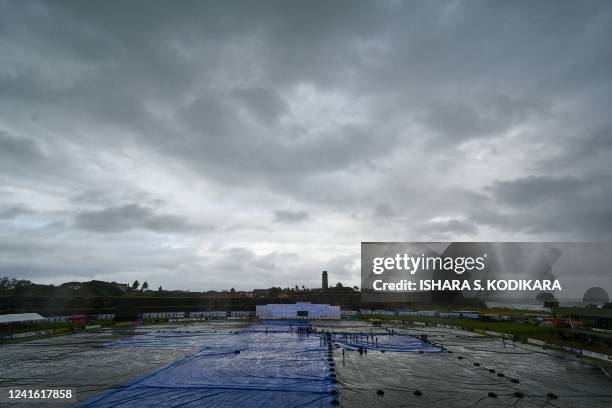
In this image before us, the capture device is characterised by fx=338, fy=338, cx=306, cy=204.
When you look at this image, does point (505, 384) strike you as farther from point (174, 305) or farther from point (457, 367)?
point (174, 305)

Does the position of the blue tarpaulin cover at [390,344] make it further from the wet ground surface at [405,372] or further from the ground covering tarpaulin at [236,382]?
the ground covering tarpaulin at [236,382]

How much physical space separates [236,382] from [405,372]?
37.5ft

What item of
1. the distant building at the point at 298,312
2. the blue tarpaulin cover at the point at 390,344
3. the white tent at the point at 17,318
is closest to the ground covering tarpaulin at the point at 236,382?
the blue tarpaulin cover at the point at 390,344

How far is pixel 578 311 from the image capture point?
152ft

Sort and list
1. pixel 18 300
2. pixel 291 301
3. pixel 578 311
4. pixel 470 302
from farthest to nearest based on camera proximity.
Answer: pixel 470 302 → pixel 291 301 → pixel 18 300 → pixel 578 311

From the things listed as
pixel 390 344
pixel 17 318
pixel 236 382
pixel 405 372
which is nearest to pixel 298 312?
pixel 390 344

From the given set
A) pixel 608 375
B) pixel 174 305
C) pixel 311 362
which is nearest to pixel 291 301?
pixel 174 305

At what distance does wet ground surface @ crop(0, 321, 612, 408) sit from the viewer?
17.6m

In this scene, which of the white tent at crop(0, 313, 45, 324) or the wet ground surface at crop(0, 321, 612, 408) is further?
the white tent at crop(0, 313, 45, 324)

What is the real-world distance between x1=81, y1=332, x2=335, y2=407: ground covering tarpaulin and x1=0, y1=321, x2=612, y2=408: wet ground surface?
1291 mm

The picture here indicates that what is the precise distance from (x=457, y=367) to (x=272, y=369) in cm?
1358

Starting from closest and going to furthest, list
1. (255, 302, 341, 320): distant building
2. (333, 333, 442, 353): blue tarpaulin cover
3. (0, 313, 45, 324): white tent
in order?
(333, 333, 442, 353): blue tarpaulin cover → (0, 313, 45, 324): white tent → (255, 302, 341, 320): distant building

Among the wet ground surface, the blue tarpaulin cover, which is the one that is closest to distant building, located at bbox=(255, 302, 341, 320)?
the blue tarpaulin cover

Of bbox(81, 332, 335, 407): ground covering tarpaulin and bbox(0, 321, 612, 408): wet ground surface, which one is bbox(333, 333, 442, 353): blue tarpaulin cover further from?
bbox(81, 332, 335, 407): ground covering tarpaulin
